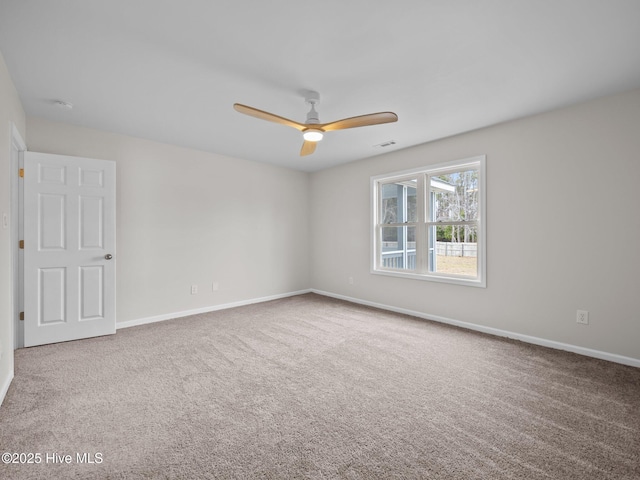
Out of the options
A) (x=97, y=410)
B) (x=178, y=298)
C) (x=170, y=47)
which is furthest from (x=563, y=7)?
(x=178, y=298)

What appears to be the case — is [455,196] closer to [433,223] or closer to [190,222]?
[433,223]

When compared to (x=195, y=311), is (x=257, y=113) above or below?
above

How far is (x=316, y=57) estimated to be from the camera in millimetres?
2209

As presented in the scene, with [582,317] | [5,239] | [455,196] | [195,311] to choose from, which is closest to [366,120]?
[455,196]

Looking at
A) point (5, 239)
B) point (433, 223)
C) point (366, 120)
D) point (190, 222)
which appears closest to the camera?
point (5, 239)

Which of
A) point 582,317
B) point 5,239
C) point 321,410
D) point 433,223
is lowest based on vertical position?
point 321,410

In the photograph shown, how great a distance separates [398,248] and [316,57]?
331cm

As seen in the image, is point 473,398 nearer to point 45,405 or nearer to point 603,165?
point 603,165

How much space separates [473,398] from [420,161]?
314cm

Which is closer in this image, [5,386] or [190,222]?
[5,386]

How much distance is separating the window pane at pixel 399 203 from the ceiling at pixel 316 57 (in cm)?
136

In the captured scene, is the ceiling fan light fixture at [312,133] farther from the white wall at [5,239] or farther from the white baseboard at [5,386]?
the white baseboard at [5,386]

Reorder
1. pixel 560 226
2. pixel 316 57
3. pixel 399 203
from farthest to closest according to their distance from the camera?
pixel 399 203, pixel 560 226, pixel 316 57

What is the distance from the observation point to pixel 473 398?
2238 mm
